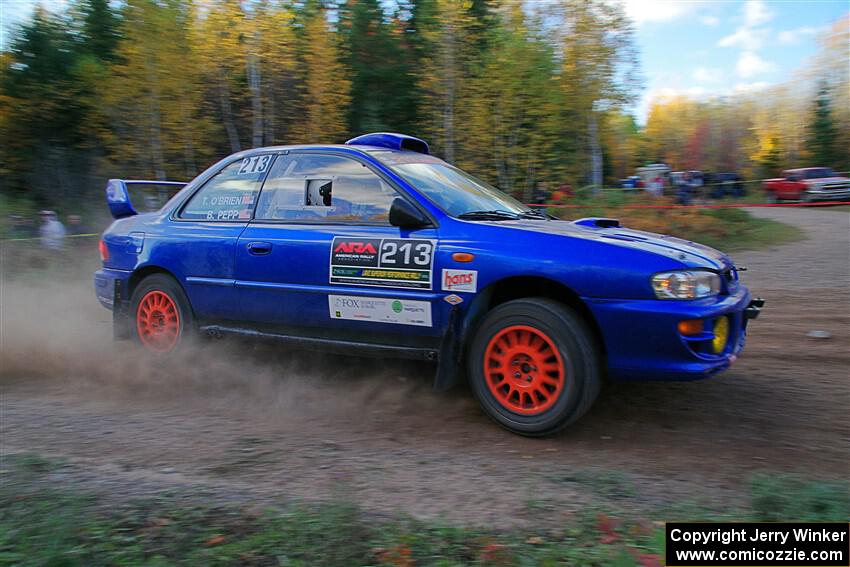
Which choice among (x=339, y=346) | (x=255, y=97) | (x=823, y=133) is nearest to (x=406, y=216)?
(x=339, y=346)

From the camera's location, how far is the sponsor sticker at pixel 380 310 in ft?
14.0

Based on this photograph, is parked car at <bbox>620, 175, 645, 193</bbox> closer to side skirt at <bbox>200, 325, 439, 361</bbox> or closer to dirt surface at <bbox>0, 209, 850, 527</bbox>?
dirt surface at <bbox>0, 209, 850, 527</bbox>

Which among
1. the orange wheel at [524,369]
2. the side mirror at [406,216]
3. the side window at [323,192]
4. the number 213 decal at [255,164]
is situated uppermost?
the number 213 decal at [255,164]

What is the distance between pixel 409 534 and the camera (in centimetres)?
275

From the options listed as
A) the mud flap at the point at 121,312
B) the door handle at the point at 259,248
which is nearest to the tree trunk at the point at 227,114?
the mud flap at the point at 121,312

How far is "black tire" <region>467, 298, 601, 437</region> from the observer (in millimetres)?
3818

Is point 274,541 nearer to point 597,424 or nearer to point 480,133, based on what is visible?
point 597,424

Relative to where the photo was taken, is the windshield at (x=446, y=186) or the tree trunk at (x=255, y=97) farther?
the tree trunk at (x=255, y=97)

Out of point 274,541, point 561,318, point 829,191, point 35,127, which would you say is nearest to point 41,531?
point 274,541

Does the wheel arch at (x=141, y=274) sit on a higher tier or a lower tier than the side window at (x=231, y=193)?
lower

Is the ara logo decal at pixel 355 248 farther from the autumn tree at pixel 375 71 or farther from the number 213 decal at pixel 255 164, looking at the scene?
the autumn tree at pixel 375 71

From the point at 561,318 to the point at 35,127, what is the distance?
67.9 ft

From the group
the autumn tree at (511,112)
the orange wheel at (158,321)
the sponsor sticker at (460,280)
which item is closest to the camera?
the sponsor sticker at (460,280)

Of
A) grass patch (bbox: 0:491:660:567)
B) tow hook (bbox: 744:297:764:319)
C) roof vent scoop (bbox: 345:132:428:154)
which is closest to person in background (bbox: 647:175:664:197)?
roof vent scoop (bbox: 345:132:428:154)
